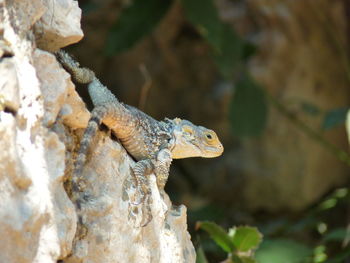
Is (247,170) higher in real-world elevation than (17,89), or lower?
lower


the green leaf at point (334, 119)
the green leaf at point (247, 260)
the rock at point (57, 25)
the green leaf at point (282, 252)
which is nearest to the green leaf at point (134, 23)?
the green leaf at point (334, 119)

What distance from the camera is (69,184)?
1.42 m

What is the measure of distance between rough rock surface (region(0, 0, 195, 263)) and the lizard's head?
27 cm

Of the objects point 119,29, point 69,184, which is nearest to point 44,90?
point 69,184

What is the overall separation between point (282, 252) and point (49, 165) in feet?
5.85

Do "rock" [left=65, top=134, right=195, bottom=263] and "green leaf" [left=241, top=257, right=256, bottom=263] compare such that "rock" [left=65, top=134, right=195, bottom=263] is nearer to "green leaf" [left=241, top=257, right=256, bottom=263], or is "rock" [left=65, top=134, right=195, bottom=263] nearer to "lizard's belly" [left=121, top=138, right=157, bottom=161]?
"lizard's belly" [left=121, top=138, right=157, bottom=161]

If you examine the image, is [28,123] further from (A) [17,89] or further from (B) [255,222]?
(B) [255,222]

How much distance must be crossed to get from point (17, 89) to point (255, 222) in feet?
11.9

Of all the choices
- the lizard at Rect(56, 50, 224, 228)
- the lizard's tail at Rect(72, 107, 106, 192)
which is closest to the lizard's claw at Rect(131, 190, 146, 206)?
the lizard at Rect(56, 50, 224, 228)

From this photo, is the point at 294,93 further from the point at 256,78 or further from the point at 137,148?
the point at 137,148

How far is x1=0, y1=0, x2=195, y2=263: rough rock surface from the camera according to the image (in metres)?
1.20

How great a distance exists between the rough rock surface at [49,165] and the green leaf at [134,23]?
6.90ft

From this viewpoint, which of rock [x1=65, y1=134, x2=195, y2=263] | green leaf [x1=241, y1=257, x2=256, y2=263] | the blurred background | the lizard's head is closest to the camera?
rock [x1=65, y1=134, x2=195, y2=263]

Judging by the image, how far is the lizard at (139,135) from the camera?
59.9 inches
